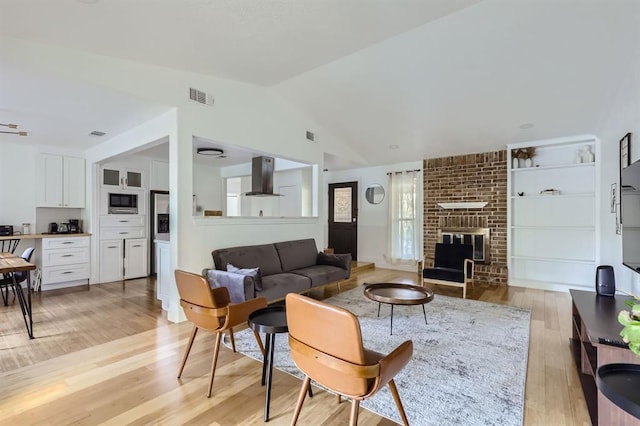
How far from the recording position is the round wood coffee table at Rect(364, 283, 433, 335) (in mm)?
3209

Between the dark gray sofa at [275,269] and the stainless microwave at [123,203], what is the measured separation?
3.00 m

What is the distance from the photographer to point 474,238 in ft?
19.4

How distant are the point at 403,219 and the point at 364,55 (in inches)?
158

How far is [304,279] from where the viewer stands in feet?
13.6

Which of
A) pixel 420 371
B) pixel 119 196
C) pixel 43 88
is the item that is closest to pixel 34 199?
pixel 119 196

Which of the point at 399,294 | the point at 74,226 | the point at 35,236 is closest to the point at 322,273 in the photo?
the point at 399,294

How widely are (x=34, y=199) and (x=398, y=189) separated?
6824mm

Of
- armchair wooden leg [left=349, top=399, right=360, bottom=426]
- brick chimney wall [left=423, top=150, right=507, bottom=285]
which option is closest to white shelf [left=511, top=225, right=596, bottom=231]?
brick chimney wall [left=423, top=150, right=507, bottom=285]

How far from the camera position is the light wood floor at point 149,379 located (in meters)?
1.91

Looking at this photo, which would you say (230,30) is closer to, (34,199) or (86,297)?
(86,297)

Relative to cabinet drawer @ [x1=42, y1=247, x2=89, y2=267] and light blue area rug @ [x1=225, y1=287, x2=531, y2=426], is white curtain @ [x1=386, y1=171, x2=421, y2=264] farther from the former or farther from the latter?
cabinet drawer @ [x1=42, y1=247, x2=89, y2=267]

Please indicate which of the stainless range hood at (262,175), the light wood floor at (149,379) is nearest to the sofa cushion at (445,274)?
the light wood floor at (149,379)

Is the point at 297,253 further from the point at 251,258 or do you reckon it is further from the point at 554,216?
the point at 554,216

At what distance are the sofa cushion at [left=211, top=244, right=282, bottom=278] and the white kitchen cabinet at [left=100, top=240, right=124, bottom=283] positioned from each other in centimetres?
292
